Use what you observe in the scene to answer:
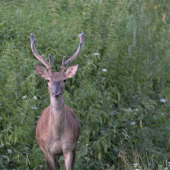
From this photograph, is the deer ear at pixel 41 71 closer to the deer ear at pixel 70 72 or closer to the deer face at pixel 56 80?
the deer face at pixel 56 80

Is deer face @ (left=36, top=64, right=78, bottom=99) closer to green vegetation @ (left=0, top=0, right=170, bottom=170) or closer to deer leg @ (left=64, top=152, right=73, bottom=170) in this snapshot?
deer leg @ (left=64, top=152, right=73, bottom=170)

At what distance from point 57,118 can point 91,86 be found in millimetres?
2008

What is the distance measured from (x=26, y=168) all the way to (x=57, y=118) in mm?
1288

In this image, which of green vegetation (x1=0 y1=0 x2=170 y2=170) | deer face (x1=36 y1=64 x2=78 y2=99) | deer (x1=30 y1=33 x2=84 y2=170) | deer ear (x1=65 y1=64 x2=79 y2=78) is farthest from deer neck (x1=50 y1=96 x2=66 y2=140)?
green vegetation (x1=0 y1=0 x2=170 y2=170)

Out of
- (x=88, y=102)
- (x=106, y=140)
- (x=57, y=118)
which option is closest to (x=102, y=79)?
(x=88, y=102)

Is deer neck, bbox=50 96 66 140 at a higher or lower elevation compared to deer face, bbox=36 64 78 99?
lower

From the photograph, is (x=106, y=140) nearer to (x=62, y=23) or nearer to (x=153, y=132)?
(x=153, y=132)

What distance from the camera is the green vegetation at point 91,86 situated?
21.1ft

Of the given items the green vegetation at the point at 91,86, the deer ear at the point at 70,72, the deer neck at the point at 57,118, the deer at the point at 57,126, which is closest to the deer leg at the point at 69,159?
the deer at the point at 57,126

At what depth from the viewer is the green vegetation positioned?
6.44 m

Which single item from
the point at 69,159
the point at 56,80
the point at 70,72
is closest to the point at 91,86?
the point at 70,72

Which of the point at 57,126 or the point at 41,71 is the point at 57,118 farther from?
the point at 41,71

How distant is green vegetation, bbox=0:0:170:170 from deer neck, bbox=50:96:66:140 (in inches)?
35.3

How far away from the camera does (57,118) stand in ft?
17.7
